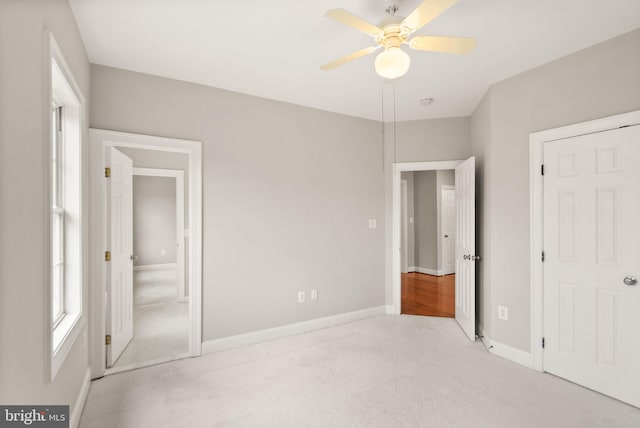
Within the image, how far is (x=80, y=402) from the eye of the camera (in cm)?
213

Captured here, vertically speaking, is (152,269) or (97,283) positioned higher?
(97,283)

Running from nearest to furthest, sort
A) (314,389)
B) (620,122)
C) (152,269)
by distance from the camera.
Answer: (620,122) → (314,389) → (152,269)

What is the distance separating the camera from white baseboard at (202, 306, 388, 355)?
3.12 meters

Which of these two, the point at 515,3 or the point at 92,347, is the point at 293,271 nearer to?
the point at 92,347

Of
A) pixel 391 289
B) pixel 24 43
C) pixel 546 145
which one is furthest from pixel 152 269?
pixel 546 145

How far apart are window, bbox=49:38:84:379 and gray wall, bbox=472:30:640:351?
11.6 feet

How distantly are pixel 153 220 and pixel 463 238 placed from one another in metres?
7.09

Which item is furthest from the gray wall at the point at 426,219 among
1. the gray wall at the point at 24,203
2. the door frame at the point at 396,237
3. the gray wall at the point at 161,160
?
the gray wall at the point at 24,203

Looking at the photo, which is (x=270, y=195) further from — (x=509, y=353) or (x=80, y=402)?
(x=509, y=353)

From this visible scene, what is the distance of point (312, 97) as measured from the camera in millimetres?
3459

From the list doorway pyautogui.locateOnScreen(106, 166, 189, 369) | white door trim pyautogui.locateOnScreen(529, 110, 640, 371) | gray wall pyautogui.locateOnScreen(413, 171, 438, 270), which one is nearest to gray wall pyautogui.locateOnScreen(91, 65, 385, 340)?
doorway pyautogui.locateOnScreen(106, 166, 189, 369)

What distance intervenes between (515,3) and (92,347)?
13.1ft

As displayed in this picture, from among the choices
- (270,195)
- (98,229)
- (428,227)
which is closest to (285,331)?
(270,195)

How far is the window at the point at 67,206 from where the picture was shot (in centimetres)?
203
